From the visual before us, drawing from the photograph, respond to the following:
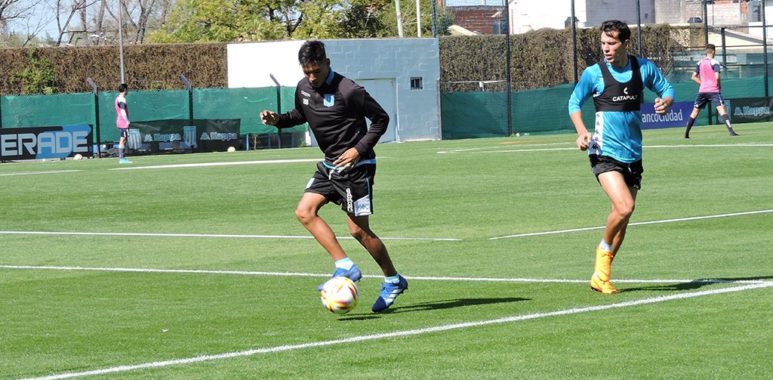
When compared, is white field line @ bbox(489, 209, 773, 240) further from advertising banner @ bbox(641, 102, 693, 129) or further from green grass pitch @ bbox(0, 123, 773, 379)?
advertising banner @ bbox(641, 102, 693, 129)

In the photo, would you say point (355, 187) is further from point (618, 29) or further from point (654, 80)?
point (654, 80)

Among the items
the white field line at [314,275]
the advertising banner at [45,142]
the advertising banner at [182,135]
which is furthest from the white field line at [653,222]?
the advertising banner at [182,135]

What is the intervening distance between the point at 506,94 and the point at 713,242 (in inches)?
1546

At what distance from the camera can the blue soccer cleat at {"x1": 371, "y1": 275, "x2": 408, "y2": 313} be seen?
10.6 meters

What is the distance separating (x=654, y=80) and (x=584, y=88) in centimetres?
58

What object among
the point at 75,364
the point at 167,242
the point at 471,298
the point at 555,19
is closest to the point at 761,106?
the point at 167,242

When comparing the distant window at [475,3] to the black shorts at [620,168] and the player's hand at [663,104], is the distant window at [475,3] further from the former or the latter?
the black shorts at [620,168]

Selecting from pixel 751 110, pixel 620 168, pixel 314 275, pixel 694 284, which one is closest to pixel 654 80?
pixel 620 168

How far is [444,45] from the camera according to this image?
68.9m

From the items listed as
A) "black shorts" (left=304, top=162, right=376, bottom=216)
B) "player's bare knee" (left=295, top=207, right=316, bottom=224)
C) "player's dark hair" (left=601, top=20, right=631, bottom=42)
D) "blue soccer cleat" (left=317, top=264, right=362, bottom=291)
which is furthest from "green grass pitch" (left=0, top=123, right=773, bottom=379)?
"player's dark hair" (left=601, top=20, right=631, bottom=42)

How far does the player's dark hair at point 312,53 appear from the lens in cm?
1049

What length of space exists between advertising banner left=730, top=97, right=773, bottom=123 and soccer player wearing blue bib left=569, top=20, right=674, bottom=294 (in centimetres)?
4163

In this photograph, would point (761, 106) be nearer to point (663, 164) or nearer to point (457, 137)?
point (457, 137)

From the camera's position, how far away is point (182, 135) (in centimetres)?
4716
